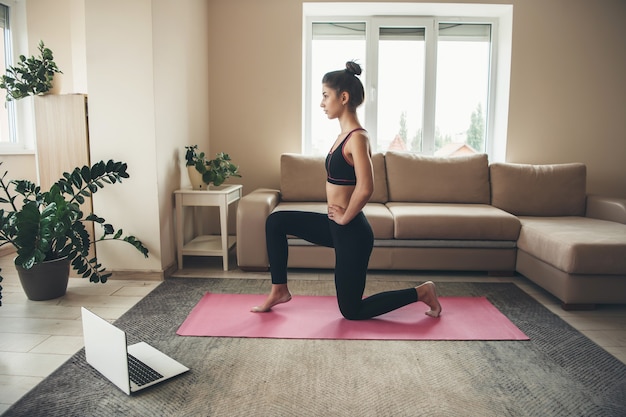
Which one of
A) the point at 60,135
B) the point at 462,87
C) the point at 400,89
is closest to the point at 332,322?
the point at 60,135

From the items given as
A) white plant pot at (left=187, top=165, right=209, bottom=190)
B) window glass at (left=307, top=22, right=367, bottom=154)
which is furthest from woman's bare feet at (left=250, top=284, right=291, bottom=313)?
window glass at (left=307, top=22, right=367, bottom=154)

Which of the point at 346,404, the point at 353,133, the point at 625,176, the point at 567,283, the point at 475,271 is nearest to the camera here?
the point at 346,404

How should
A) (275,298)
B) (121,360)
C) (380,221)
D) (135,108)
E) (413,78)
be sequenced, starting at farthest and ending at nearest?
(413,78) → (380,221) → (135,108) → (275,298) → (121,360)

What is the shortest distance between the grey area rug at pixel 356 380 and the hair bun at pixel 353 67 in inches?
50.8

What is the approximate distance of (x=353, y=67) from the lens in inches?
87.2

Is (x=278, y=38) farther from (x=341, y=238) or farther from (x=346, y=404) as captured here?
(x=346, y=404)

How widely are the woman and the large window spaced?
229 centimetres

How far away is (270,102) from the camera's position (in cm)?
437

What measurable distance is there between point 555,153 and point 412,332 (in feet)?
9.38

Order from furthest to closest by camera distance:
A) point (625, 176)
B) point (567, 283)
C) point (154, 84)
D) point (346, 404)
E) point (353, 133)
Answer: point (625, 176) < point (154, 84) < point (567, 283) < point (353, 133) < point (346, 404)

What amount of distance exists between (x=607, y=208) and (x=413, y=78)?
2032 millimetres

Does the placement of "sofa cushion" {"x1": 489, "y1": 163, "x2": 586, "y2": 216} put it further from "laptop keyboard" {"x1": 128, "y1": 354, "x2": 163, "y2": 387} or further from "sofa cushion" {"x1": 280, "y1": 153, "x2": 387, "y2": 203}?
"laptop keyboard" {"x1": 128, "y1": 354, "x2": 163, "y2": 387}

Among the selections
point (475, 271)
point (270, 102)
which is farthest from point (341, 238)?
point (270, 102)

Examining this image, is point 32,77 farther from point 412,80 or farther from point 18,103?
point 412,80
